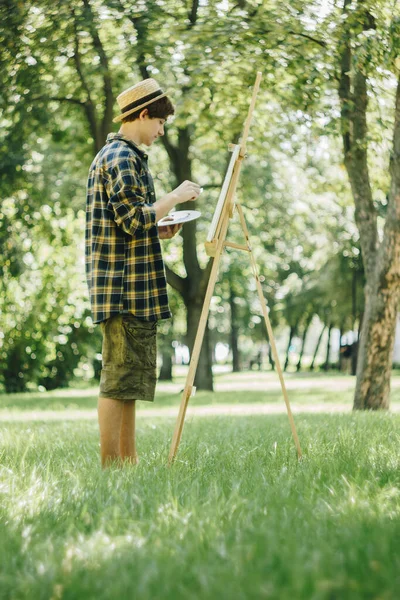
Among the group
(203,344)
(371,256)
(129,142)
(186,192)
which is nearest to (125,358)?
(186,192)

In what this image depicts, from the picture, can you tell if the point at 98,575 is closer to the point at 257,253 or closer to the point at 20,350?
the point at 20,350

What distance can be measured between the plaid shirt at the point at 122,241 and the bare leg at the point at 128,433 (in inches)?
23.9

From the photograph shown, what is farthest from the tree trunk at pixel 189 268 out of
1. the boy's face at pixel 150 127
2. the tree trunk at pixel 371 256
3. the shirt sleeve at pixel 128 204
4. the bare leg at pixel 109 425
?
the shirt sleeve at pixel 128 204

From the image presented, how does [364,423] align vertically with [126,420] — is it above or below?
below

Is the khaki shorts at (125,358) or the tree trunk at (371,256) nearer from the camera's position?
the khaki shorts at (125,358)

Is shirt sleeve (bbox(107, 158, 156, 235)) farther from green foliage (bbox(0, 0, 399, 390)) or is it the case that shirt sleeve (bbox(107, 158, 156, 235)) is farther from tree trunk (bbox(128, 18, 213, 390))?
tree trunk (bbox(128, 18, 213, 390))

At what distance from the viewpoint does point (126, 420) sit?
15.6 ft

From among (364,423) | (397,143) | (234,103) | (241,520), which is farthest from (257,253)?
(241,520)

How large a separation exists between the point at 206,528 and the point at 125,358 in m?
1.73

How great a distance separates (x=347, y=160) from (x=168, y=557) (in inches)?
349

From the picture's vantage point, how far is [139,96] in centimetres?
459

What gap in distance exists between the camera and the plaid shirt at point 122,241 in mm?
4387

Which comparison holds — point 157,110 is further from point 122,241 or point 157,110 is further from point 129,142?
point 122,241

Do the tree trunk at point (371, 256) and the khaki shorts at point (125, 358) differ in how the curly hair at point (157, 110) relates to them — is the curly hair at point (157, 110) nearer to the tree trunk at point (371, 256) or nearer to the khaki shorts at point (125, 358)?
the khaki shorts at point (125, 358)
